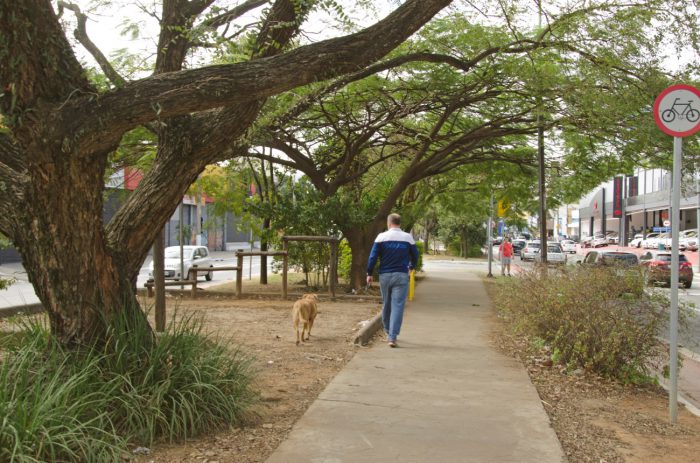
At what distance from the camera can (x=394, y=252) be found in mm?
8820

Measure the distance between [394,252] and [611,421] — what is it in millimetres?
3820

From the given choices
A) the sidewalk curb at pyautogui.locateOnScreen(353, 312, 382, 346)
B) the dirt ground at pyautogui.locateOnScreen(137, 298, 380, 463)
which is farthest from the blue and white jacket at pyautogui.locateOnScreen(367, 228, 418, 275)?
the dirt ground at pyautogui.locateOnScreen(137, 298, 380, 463)

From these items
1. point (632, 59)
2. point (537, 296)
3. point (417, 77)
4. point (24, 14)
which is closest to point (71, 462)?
point (24, 14)

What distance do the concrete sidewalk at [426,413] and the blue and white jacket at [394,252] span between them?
1110 millimetres

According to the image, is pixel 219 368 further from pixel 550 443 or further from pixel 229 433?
pixel 550 443

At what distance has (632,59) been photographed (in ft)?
38.5

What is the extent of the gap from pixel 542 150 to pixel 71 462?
14.9 meters

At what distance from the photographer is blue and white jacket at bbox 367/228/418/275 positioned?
8812 millimetres

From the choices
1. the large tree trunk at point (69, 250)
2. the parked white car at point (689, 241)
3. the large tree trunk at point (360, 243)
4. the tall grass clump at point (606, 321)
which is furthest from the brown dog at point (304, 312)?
the parked white car at point (689, 241)

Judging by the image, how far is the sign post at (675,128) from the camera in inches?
222

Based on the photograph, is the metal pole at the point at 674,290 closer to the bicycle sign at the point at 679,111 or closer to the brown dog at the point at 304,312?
the bicycle sign at the point at 679,111

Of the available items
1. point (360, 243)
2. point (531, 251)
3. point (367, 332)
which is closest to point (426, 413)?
point (367, 332)

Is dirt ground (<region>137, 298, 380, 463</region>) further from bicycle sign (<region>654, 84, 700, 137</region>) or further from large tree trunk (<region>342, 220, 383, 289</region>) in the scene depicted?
bicycle sign (<region>654, 84, 700, 137</region>)

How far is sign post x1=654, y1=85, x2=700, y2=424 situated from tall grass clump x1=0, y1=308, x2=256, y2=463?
3.65 m
